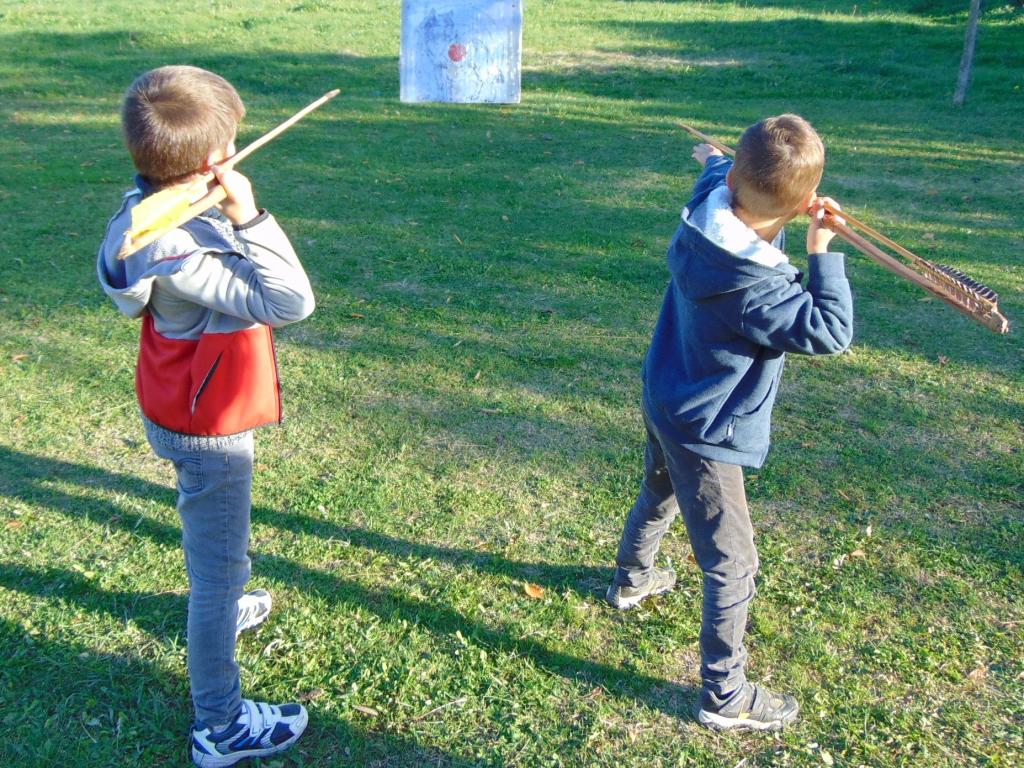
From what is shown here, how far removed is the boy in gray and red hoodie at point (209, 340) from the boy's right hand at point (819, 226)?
123cm

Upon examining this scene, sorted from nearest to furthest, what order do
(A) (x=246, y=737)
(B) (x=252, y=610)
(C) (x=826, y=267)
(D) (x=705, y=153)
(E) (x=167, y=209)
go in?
(E) (x=167, y=209)
(C) (x=826, y=267)
(A) (x=246, y=737)
(D) (x=705, y=153)
(B) (x=252, y=610)

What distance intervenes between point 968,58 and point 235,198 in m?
11.8

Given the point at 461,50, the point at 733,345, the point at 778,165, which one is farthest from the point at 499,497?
the point at 461,50

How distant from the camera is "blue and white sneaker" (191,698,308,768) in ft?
7.57

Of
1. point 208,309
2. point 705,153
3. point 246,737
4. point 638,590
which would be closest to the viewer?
point 208,309

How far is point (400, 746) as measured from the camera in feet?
7.97

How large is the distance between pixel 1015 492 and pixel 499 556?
7.20 feet

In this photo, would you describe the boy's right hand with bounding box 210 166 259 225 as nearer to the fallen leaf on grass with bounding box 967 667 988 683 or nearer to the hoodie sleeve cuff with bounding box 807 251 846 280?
the hoodie sleeve cuff with bounding box 807 251 846 280

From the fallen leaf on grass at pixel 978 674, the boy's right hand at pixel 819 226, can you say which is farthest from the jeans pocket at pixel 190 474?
the fallen leaf on grass at pixel 978 674

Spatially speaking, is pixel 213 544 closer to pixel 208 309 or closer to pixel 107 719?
pixel 208 309

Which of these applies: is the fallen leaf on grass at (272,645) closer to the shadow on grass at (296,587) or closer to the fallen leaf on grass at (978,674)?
the shadow on grass at (296,587)

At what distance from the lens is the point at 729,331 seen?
7.22ft

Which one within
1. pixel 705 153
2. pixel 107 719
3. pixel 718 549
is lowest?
pixel 107 719

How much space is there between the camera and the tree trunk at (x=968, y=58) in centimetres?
1090
